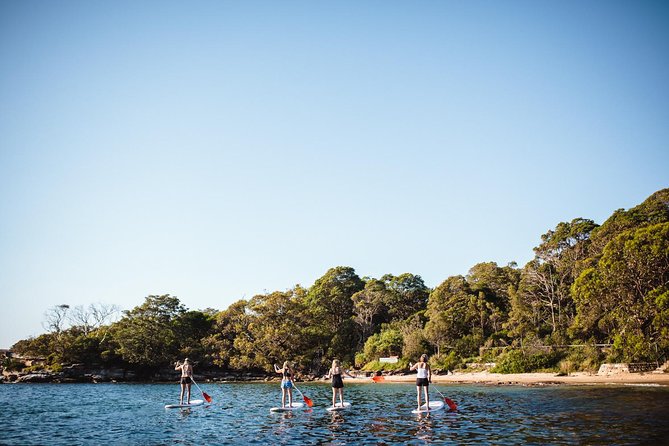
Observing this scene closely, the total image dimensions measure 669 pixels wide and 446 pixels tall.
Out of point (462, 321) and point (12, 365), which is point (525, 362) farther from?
point (12, 365)

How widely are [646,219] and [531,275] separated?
1370 centimetres

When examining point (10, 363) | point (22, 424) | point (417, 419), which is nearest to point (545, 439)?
point (417, 419)

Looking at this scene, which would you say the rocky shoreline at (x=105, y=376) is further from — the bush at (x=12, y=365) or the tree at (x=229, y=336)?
the tree at (x=229, y=336)

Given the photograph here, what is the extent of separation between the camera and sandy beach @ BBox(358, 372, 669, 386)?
3472 centimetres

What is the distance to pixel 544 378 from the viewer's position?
4175 cm

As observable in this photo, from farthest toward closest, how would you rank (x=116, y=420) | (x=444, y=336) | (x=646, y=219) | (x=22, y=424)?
(x=444, y=336) → (x=646, y=219) → (x=116, y=420) → (x=22, y=424)

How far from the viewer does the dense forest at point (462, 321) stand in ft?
123

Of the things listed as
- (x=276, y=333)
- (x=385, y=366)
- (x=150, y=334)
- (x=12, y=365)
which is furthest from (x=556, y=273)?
(x=12, y=365)

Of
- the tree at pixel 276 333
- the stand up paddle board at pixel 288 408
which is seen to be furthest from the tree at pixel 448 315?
the stand up paddle board at pixel 288 408

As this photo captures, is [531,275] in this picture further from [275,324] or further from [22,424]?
[22,424]

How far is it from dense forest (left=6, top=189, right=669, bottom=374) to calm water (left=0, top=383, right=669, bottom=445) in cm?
1247

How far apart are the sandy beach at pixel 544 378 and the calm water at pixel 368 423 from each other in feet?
28.0

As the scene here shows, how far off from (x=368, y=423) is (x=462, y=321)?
41946mm

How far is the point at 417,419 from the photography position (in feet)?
64.7
